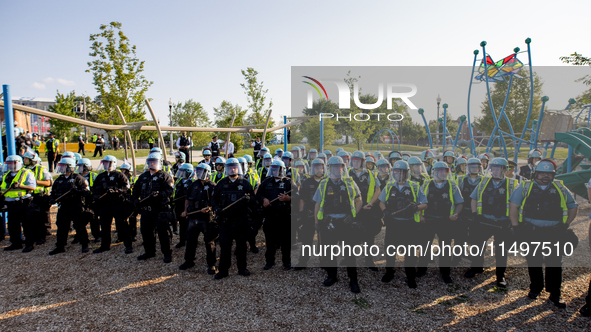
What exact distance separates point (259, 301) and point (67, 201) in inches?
208

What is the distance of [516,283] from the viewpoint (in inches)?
230

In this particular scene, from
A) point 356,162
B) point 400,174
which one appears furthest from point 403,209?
point 356,162

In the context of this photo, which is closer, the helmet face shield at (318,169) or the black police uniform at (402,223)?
the black police uniform at (402,223)

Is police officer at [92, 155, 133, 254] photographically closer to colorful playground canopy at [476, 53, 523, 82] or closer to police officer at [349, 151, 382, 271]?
police officer at [349, 151, 382, 271]

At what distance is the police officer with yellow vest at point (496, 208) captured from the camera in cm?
571

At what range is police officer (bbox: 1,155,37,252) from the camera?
7.61 m

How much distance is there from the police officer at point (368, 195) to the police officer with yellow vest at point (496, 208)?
177cm

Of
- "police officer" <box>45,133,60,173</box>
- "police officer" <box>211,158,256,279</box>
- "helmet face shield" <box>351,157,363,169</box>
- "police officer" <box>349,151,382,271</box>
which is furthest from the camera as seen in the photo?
"police officer" <box>45,133,60,173</box>

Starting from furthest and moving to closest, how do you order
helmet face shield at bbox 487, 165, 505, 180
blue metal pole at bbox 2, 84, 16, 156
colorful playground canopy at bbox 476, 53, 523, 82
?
colorful playground canopy at bbox 476, 53, 523, 82 → blue metal pole at bbox 2, 84, 16, 156 → helmet face shield at bbox 487, 165, 505, 180

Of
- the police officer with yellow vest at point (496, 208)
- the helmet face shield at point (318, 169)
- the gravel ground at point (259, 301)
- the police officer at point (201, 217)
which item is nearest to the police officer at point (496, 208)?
the police officer with yellow vest at point (496, 208)

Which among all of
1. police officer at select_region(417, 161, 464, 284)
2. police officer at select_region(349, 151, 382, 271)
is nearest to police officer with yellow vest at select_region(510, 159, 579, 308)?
police officer at select_region(417, 161, 464, 284)

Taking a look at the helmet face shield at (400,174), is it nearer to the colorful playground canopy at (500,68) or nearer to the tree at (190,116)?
the colorful playground canopy at (500,68)

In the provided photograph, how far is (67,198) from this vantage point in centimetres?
749

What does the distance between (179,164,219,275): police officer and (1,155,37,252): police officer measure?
163 inches
